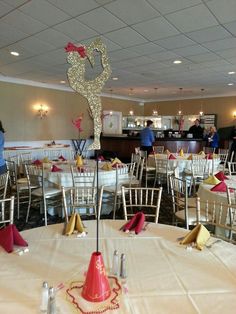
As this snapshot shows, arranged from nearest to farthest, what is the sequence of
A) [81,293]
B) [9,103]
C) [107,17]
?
[81,293] → [107,17] → [9,103]

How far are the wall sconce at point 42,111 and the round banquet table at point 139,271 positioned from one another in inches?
306

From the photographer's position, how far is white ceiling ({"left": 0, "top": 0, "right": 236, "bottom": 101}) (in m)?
3.26

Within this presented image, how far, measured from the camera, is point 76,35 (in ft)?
13.9

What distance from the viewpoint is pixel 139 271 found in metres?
1.38

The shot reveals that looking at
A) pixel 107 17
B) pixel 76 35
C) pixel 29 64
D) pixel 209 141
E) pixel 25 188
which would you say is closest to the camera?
pixel 107 17

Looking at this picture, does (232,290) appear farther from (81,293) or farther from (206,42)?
(206,42)

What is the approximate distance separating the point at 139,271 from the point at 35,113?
27.6 ft

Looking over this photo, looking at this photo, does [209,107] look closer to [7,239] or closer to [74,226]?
[74,226]

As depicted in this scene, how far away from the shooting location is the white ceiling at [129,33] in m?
3.26

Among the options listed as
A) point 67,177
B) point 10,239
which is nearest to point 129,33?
point 67,177

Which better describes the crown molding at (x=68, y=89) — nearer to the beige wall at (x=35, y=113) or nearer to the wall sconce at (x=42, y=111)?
the beige wall at (x=35, y=113)

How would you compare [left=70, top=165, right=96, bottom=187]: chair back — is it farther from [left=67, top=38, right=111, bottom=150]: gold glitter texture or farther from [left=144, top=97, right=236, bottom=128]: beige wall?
[left=144, top=97, right=236, bottom=128]: beige wall

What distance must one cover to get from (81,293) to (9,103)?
8066 millimetres

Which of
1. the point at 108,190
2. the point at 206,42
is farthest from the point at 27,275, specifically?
the point at 206,42
